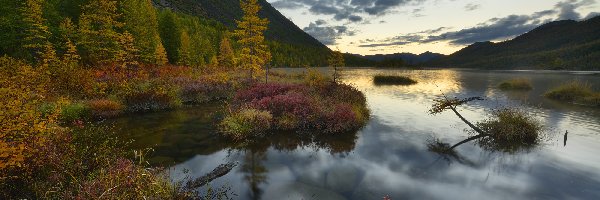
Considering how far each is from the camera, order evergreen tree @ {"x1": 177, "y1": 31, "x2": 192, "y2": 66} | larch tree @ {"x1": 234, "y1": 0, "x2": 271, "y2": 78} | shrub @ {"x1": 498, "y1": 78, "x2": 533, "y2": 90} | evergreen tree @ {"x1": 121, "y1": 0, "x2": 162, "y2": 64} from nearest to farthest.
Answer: larch tree @ {"x1": 234, "y1": 0, "x2": 271, "y2": 78}
evergreen tree @ {"x1": 121, "y1": 0, "x2": 162, "y2": 64}
shrub @ {"x1": 498, "y1": 78, "x2": 533, "y2": 90}
evergreen tree @ {"x1": 177, "y1": 31, "x2": 192, "y2": 66}

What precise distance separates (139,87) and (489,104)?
1188 inches

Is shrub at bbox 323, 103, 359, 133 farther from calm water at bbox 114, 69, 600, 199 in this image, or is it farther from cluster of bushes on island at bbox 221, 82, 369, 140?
calm water at bbox 114, 69, 600, 199

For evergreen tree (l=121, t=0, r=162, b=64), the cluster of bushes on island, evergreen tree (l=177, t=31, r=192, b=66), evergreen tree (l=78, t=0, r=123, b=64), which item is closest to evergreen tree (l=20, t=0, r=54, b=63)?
evergreen tree (l=78, t=0, r=123, b=64)

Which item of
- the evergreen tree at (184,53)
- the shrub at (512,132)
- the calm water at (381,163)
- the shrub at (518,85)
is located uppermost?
the evergreen tree at (184,53)

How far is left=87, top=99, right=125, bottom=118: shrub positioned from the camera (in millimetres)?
21094

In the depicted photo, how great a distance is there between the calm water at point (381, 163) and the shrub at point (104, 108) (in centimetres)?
153

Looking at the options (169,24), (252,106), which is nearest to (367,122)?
(252,106)

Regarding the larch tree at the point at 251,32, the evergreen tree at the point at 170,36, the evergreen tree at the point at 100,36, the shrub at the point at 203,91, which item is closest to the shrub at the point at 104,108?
the shrub at the point at 203,91

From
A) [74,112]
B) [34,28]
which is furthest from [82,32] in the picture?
[74,112]

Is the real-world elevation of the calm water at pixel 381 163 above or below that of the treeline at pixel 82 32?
below

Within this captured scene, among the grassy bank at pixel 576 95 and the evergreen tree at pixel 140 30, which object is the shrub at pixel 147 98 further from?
the grassy bank at pixel 576 95

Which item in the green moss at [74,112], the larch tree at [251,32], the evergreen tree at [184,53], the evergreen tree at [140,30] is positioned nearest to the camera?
the green moss at [74,112]

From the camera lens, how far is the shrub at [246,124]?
16.7 meters

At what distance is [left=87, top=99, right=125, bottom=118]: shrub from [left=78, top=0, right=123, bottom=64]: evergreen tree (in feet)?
35.4
